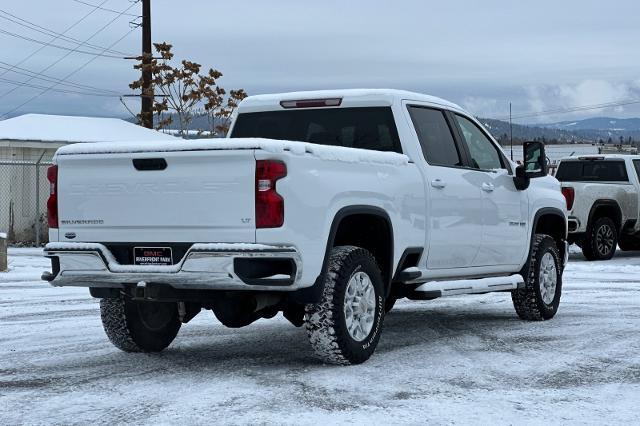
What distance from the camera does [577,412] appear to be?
6.54 m

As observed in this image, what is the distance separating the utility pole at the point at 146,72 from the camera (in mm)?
38875

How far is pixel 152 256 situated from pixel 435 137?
3073 millimetres

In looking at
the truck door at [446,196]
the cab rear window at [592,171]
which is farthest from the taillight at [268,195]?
the cab rear window at [592,171]

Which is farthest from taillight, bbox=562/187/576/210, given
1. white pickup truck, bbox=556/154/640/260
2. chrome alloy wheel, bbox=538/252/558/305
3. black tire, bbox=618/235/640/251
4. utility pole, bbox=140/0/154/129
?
utility pole, bbox=140/0/154/129

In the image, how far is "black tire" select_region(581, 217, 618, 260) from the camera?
2073cm

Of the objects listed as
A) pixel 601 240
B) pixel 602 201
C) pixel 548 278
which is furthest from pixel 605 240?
pixel 548 278

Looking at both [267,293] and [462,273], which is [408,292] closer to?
[462,273]

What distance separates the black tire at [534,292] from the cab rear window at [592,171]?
11023mm

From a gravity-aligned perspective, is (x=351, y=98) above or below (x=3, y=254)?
above

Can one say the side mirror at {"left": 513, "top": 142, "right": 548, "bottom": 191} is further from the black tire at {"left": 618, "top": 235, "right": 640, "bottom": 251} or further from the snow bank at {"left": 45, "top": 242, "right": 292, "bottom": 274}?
the black tire at {"left": 618, "top": 235, "right": 640, "bottom": 251}

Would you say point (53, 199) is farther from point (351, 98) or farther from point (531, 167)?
point (531, 167)

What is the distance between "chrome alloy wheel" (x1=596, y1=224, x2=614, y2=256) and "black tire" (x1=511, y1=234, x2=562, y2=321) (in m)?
9.98

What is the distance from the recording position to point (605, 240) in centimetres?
2102

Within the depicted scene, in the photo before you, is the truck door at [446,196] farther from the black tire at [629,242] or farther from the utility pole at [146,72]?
the utility pole at [146,72]
